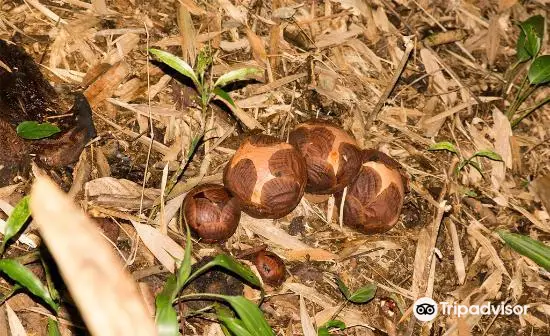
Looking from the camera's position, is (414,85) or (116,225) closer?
(116,225)

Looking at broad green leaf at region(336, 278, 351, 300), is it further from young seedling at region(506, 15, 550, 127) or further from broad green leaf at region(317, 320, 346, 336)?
young seedling at region(506, 15, 550, 127)

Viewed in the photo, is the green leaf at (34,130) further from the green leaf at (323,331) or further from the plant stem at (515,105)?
the plant stem at (515,105)

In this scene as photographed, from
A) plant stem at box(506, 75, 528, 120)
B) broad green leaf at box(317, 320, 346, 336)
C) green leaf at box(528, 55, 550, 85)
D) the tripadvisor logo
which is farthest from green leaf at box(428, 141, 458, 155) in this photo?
broad green leaf at box(317, 320, 346, 336)

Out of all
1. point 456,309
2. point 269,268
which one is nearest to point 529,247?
point 456,309

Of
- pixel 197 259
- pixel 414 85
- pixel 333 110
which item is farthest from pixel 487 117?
pixel 197 259

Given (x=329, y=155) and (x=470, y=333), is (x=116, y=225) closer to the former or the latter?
(x=329, y=155)

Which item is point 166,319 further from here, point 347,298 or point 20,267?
point 347,298

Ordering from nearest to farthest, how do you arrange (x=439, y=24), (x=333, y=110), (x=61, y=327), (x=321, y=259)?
(x=61, y=327)
(x=321, y=259)
(x=333, y=110)
(x=439, y=24)
